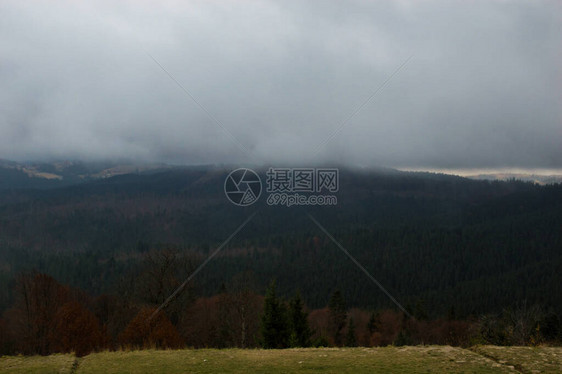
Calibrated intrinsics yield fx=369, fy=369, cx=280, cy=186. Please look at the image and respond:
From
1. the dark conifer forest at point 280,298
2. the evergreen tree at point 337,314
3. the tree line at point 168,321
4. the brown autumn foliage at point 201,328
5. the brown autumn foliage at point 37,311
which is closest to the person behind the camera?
the tree line at point 168,321

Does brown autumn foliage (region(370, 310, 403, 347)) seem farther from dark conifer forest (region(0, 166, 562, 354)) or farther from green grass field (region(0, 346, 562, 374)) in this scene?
green grass field (region(0, 346, 562, 374))

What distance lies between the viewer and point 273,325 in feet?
86.5

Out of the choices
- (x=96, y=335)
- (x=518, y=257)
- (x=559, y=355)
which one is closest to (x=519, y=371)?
(x=559, y=355)

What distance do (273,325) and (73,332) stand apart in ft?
43.4

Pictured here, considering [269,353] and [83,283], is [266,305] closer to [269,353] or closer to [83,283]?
[269,353]

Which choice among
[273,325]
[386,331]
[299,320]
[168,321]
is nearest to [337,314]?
[386,331]

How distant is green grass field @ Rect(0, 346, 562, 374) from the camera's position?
9703 mm

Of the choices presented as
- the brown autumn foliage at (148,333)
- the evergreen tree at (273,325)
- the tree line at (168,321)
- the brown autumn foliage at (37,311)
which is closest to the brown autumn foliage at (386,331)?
the tree line at (168,321)

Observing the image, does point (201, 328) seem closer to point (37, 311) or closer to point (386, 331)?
point (37, 311)

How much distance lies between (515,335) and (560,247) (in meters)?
233

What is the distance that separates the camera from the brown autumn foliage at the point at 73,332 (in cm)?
2330

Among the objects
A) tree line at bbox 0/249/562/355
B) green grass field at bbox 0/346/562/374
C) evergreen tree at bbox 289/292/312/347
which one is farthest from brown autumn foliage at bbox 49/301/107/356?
evergreen tree at bbox 289/292/312/347

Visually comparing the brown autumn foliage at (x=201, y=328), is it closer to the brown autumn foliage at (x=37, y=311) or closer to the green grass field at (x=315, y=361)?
the brown autumn foliage at (x=37, y=311)

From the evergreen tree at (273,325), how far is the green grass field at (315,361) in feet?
47.4
